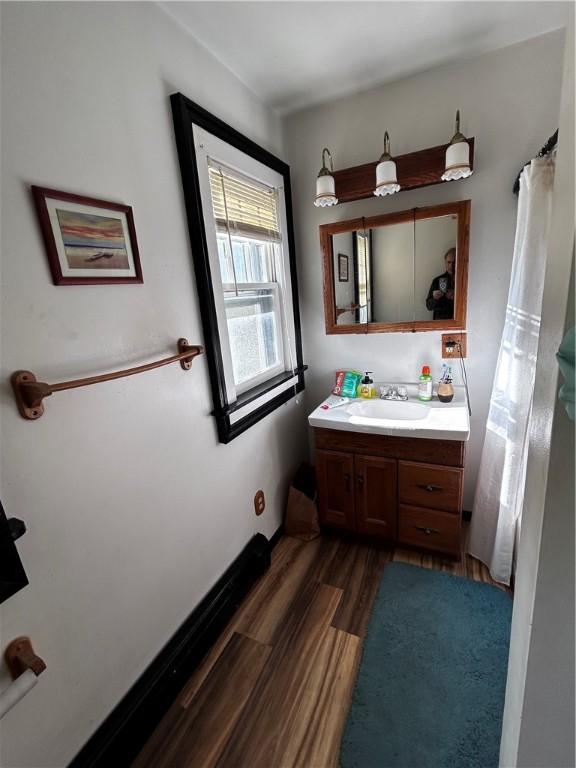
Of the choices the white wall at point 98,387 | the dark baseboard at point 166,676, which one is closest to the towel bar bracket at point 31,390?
the white wall at point 98,387

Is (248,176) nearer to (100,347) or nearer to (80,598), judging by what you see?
(100,347)

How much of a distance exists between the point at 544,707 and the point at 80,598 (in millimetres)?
1101

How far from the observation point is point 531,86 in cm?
146

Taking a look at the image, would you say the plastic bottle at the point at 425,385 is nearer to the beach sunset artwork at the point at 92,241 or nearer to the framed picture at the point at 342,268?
the framed picture at the point at 342,268

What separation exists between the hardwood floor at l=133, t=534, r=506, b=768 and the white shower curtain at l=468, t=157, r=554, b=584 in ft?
0.67

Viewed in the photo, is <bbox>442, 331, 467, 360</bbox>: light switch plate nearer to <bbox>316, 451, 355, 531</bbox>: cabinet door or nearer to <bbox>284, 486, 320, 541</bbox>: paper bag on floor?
<bbox>316, 451, 355, 531</bbox>: cabinet door

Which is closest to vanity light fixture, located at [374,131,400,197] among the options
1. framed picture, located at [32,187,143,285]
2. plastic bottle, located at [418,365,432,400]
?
plastic bottle, located at [418,365,432,400]

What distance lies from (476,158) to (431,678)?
2.27 meters

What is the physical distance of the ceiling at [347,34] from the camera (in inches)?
47.3

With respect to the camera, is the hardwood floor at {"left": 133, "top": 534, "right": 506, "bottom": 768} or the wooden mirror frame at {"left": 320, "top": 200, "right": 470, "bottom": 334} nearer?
the hardwood floor at {"left": 133, "top": 534, "right": 506, "bottom": 768}

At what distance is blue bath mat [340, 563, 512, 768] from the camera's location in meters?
1.06

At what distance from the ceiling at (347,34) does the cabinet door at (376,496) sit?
1.86 m

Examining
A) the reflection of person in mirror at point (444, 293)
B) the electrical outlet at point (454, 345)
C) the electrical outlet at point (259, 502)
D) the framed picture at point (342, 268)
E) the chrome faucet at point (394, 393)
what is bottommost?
the electrical outlet at point (259, 502)

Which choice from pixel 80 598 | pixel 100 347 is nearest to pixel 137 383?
pixel 100 347
